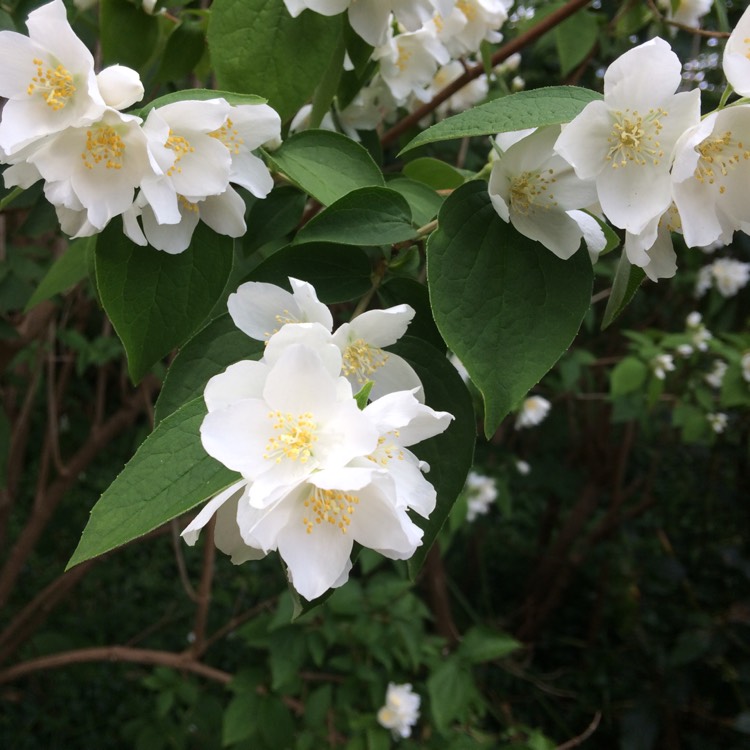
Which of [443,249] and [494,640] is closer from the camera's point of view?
[443,249]

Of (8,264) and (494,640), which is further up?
(8,264)

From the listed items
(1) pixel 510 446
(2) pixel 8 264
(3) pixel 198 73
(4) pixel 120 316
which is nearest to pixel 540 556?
(1) pixel 510 446

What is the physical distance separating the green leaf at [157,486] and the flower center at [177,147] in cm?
22

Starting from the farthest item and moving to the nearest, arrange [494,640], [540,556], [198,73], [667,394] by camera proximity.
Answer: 1. [540,556]
2. [667,394]
3. [494,640]
4. [198,73]

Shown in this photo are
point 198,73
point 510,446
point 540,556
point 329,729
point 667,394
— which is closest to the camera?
point 198,73

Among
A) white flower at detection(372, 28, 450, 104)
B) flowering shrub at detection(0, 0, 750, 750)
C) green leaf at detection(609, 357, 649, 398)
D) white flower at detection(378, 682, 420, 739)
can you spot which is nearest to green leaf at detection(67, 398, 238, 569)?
flowering shrub at detection(0, 0, 750, 750)

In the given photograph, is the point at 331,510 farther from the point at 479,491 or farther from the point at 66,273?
A: the point at 479,491

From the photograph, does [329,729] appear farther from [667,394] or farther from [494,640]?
[667,394]

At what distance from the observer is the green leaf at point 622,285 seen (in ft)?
2.12

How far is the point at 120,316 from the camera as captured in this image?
2.19 ft

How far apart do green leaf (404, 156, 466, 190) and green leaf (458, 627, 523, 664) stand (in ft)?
5.35

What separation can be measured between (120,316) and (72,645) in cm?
259

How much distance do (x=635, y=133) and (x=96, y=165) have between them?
419mm

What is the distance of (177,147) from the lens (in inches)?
25.1
